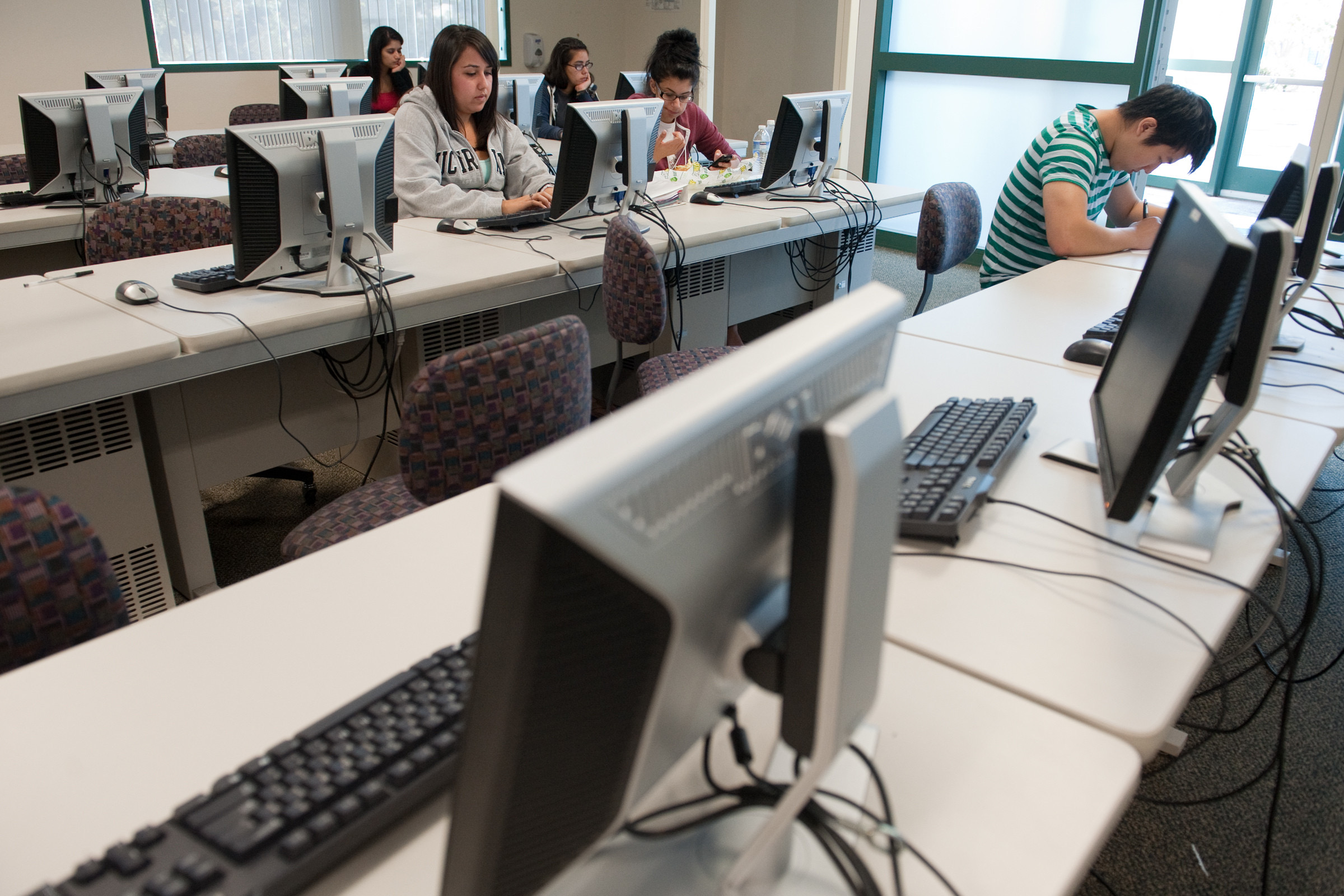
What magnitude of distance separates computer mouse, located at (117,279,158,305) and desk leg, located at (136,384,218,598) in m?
0.21

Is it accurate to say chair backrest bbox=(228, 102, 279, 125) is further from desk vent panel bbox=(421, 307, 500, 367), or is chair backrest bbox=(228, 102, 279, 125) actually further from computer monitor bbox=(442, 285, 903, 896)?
computer monitor bbox=(442, 285, 903, 896)

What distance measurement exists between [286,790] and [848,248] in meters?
3.28

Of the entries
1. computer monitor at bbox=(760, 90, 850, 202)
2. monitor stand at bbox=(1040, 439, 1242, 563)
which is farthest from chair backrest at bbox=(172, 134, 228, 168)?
monitor stand at bbox=(1040, 439, 1242, 563)

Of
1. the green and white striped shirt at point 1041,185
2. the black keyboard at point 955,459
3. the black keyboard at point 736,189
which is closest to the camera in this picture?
the black keyboard at point 955,459

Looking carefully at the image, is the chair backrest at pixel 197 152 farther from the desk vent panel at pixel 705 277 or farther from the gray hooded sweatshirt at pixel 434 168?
the desk vent panel at pixel 705 277

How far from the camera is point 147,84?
14.3 feet

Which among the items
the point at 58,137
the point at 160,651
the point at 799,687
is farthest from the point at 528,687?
the point at 58,137

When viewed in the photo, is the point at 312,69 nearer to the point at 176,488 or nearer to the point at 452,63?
the point at 452,63

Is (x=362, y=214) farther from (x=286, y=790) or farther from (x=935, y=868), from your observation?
(x=935, y=868)

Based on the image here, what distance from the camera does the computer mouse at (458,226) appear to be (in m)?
2.81

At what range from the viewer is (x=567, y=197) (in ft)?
8.95

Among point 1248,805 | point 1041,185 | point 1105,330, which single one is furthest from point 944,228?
point 1248,805

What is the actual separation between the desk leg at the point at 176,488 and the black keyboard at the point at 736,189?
2.02 m

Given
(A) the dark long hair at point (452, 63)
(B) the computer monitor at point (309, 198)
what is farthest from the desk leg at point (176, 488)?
(A) the dark long hair at point (452, 63)
